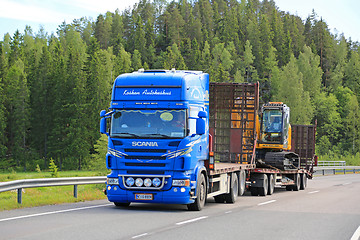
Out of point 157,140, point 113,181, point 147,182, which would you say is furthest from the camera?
point 113,181

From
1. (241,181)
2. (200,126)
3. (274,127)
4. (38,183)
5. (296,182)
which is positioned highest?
(200,126)

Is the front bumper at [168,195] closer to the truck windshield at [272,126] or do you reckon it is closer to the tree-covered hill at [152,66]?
the truck windshield at [272,126]

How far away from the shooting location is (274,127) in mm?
30594

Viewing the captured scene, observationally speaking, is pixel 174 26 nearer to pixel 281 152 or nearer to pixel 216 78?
pixel 216 78

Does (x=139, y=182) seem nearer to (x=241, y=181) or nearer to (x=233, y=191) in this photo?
(x=233, y=191)

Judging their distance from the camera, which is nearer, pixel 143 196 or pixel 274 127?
pixel 143 196

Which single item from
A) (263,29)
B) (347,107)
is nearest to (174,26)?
(263,29)

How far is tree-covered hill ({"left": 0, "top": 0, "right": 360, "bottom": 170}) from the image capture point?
316 feet

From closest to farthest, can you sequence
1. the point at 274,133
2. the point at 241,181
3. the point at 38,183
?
1. the point at 38,183
2. the point at 241,181
3. the point at 274,133

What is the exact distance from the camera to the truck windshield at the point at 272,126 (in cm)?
3047

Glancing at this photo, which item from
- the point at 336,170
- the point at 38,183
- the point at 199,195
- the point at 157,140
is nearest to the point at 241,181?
the point at 199,195

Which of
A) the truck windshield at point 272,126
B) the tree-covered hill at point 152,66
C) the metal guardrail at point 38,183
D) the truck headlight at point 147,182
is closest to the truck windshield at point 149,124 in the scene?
the truck headlight at point 147,182

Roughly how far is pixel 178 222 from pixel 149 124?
3.28 m

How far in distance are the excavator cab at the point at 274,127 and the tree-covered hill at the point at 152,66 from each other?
63632 mm
